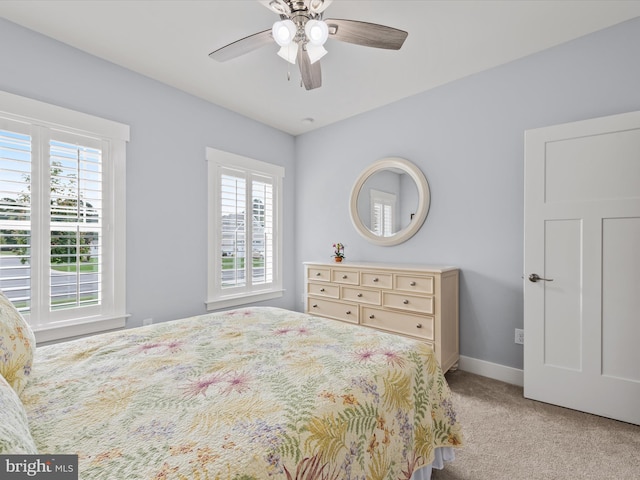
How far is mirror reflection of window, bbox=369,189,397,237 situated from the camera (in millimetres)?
3363

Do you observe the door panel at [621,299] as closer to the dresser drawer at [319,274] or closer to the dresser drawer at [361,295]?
the dresser drawer at [361,295]

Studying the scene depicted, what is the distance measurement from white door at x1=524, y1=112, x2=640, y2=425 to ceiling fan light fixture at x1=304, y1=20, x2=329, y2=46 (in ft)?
5.72

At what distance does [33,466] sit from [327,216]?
11.6 ft

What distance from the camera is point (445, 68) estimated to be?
2.71 m

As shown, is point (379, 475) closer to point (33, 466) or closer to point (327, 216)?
point (33, 466)

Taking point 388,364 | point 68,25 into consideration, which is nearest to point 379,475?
point 388,364

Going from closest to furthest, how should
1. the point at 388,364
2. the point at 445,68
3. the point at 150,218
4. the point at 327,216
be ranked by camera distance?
the point at 388,364 < the point at 445,68 < the point at 150,218 < the point at 327,216

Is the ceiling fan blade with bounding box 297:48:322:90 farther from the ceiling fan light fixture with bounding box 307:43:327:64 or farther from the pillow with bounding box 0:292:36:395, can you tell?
the pillow with bounding box 0:292:36:395

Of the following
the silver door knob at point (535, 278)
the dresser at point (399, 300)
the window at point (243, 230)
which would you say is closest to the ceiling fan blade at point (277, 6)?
the window at point (243, 230)

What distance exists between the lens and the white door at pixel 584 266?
201 cm

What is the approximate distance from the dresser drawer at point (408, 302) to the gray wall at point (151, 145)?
1939 mm

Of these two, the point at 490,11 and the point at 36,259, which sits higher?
the point at 490,11

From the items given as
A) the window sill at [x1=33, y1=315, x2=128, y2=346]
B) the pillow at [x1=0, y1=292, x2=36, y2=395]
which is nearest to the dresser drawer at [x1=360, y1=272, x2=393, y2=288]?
the window sill at [x1=33, y1=315, x2=128, y2=346]

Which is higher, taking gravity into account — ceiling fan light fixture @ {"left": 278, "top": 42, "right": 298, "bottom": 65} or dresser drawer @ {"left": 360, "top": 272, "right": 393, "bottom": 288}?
ceiling fan light fixture @ {"left": 278, "top": 42, "right": 298, "bottom": 65}
